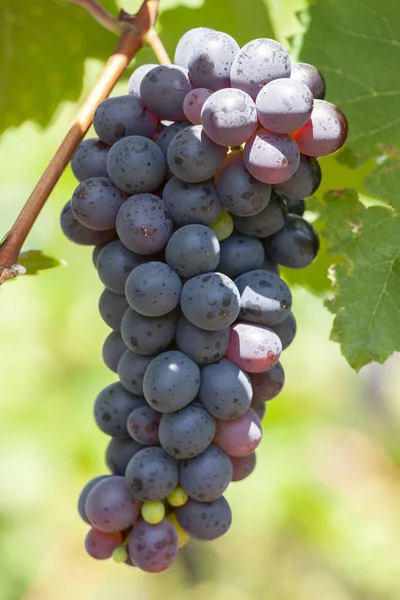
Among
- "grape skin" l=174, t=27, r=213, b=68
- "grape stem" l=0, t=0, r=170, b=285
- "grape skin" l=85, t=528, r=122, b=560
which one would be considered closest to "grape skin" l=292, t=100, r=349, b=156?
"grape skin" l=174, t=27, r=213, b=68

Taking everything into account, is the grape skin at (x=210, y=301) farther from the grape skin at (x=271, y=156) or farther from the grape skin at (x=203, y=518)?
the grape skin at (x=203, y=518)

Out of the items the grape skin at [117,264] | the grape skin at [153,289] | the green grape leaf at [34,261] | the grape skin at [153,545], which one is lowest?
the grape skin at [153,545]

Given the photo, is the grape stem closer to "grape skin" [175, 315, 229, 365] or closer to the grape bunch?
the grape bunch

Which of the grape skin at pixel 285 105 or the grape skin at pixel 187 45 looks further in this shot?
the grape skin at pixel 187 45

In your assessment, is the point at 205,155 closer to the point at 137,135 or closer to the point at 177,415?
the point at 137,135

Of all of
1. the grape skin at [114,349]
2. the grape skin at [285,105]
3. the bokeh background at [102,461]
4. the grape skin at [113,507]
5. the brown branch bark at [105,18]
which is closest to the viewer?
the grape skin at [285,105]

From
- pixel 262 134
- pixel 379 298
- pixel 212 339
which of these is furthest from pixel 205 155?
pixel 379 298

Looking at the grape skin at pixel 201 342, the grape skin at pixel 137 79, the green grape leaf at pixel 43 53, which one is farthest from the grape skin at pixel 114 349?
the green grape leaf at pixel 43 53
